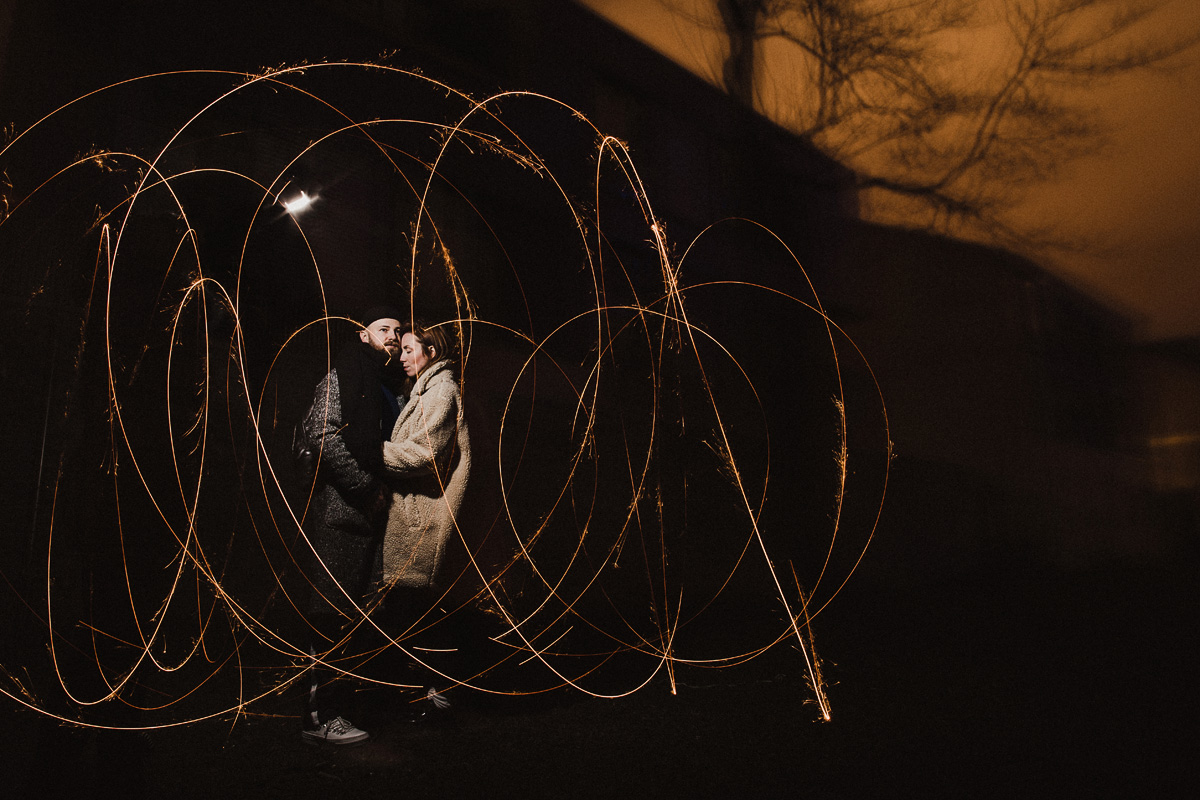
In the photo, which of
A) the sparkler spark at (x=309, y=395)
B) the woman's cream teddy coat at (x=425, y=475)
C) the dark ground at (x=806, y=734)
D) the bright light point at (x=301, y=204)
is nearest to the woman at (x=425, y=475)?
the woman's cream teddy coat at (x=425, y=475)

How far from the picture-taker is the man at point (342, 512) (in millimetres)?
2305

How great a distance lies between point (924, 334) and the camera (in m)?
4.00

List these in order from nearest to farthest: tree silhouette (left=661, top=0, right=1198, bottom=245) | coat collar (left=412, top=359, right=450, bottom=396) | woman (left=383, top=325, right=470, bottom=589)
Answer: woman (left=383, top=325, right=470, bottom=589), coat collar (left=412, top=359, right=450, bottom=396), tree silhouette (left=661, top=0, right=1198, bottom=245)

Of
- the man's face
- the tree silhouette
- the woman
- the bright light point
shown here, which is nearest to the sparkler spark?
the bright light point

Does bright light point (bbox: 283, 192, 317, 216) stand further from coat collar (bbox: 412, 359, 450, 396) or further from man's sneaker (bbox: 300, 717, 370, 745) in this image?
man's sneaker (bbox: 300, 717, 370, 745)

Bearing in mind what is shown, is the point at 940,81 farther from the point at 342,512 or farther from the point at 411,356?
the point at 342,512

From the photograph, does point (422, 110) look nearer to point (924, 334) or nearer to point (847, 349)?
point (847, 349)

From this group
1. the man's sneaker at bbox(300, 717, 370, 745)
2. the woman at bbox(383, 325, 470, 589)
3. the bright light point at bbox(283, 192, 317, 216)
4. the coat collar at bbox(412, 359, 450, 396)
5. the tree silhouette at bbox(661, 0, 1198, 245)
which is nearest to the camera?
the man's sneaker at bbox(300, 717, 370, 745)

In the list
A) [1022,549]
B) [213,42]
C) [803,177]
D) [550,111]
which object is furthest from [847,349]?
[213,42]

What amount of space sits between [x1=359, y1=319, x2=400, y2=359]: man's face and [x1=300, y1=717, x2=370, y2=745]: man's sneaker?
1.32m

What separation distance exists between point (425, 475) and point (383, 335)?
562 mm

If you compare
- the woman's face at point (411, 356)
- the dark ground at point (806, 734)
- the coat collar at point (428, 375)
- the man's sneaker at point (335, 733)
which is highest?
the woman's face at point (411, 356)

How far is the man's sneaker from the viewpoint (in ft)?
7.50

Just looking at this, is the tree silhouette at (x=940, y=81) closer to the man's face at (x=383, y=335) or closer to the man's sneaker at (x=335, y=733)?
the man's face at (x=383, y=335)
